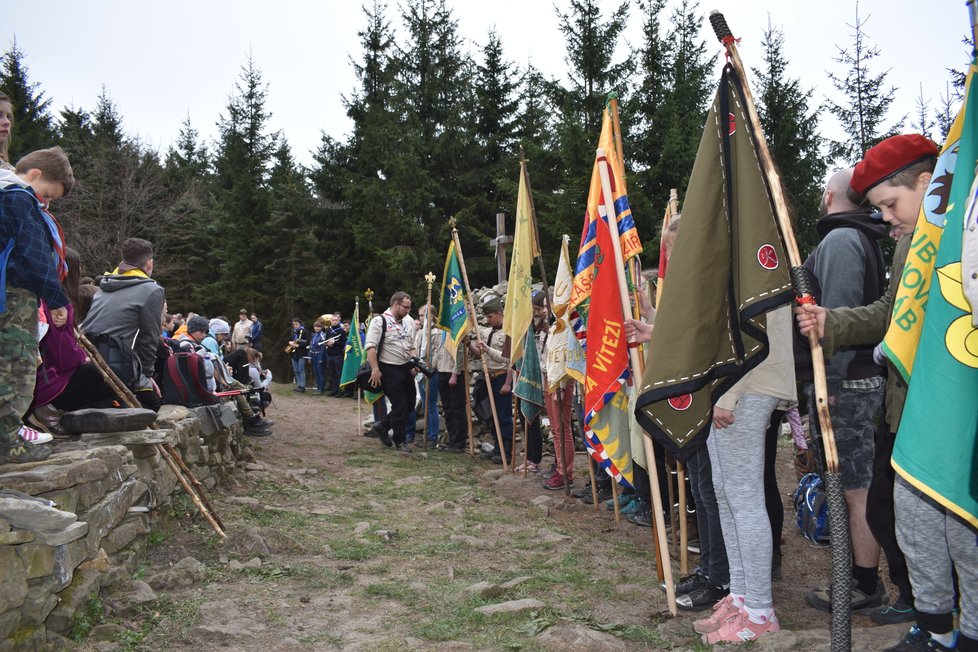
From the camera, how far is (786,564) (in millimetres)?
4715

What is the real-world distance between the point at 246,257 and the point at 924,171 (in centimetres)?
3157

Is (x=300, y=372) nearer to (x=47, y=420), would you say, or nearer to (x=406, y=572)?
(x=47, y=420)

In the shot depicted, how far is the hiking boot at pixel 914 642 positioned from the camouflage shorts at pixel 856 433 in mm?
1037

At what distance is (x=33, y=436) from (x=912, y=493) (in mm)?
4368

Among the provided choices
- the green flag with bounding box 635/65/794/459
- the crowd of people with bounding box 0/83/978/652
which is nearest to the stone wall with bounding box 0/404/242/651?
the crowd of people with bounding box 0/83/978/652

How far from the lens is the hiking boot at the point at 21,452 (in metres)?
3.62

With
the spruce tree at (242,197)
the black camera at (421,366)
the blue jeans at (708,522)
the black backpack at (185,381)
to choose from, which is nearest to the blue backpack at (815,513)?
the blue jeans at (708,522)

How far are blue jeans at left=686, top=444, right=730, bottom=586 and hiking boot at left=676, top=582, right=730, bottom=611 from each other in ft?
0.13

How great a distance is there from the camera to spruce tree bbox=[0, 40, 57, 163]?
29211 mm

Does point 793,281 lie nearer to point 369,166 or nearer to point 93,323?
point 93,323

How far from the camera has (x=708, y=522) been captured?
3.98 metres

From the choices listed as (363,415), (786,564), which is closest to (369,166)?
(363,415)

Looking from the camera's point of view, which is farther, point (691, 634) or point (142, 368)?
point (142, 368)

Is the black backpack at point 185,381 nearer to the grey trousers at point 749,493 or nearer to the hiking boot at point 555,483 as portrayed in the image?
the hiking boot at point 555,483
